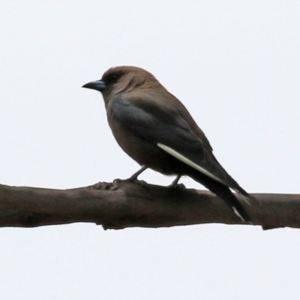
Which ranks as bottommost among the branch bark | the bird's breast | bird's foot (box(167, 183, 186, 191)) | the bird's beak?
the branch bark

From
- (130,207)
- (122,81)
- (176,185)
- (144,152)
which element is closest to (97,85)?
(122,81)

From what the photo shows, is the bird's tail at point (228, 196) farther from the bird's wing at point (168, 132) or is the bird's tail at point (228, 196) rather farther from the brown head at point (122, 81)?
the brown head at point (122, 81)

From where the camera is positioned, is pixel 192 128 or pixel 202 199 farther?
pixel 192 128

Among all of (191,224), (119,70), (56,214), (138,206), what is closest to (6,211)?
(56,214)

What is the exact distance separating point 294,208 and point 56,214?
1.27 metres

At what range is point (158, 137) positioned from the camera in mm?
3809

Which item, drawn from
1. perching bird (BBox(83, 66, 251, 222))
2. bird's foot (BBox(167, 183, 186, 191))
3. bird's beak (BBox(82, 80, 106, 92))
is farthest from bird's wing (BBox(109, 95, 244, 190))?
bird's beak (BBox(82, 80, 106, 92))

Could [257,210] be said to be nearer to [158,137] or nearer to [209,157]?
[209,157]

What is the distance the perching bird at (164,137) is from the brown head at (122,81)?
0.04 ft

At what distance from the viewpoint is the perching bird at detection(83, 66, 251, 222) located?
355 cm

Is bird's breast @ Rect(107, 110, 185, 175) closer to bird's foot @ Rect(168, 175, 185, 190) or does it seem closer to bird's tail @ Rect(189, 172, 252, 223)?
bird's foot @ Rect(168, 175, 185, 190)

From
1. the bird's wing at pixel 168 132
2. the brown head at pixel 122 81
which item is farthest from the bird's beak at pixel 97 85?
the bird's wing at pixel 168 132

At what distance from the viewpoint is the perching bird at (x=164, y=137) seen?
3.55 metres

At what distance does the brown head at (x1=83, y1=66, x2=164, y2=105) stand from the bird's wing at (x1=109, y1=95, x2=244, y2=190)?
22cm
